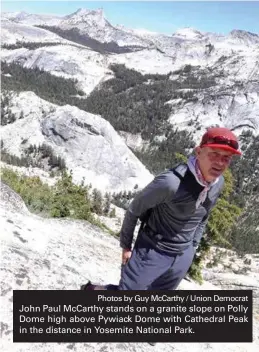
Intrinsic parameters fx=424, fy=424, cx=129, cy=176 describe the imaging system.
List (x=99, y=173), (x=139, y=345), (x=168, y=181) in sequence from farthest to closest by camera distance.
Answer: (x=99, y=173), (x=139, y=345), (x=168, y=181)

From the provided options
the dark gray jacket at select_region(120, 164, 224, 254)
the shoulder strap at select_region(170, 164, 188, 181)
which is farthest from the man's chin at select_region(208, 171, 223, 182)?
the shoulder strap at select_region(170, 164, 188, 181)

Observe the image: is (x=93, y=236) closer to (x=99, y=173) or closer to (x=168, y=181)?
(x=168, y=181)

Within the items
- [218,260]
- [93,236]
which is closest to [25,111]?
[218,260]

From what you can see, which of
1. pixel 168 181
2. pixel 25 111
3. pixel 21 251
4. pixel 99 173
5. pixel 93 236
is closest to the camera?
pixel 168 181

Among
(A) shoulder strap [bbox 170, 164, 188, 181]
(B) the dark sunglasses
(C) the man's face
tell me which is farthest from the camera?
(A) shoulder strap [bbox 170, 164, 188, 181]

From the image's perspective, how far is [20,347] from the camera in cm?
672

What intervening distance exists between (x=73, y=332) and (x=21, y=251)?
2.83 metres

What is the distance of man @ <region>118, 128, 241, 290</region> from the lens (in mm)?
5527

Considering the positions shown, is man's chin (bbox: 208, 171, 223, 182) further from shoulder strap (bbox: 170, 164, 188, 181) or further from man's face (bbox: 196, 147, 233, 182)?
shoulder strap (bbox: 170, 164, 188, 181)

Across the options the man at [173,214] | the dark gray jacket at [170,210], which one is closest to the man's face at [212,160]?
the man at [173,214]

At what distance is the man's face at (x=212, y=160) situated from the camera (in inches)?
216

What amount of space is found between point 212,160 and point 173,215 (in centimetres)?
97

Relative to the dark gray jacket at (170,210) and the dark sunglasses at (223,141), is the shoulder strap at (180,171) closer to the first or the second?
the dark gray jacket at (170,210)

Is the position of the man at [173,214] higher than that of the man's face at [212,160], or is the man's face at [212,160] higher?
the man's face at [212,160]
